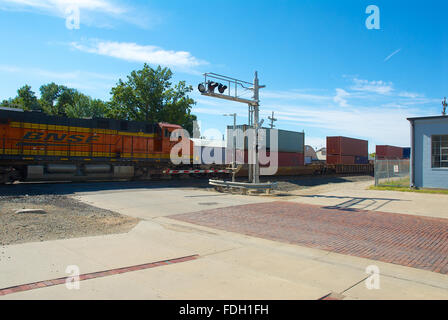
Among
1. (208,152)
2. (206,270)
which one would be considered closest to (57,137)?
(208,152)

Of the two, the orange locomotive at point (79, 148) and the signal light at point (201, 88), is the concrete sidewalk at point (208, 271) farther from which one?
the orange locomotive at point (79, 148)

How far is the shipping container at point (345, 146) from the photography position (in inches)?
1438

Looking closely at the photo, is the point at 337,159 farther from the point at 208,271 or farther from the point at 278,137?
the point at 208,271

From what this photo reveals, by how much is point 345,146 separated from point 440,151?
63.2 ft

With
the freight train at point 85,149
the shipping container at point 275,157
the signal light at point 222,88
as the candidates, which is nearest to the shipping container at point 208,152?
the freight train at point 85,149

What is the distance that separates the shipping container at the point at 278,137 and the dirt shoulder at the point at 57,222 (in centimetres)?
1662

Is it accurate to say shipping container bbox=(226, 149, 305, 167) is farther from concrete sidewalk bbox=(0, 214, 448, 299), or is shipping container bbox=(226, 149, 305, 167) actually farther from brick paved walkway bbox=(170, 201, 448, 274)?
concrete sidewalk bbox=(0, 214, 448, 299)

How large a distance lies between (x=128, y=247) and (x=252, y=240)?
2788 mm

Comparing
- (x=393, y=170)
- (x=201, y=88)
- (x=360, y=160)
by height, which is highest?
(x=201, y=88)

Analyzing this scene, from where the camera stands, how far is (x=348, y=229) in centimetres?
863

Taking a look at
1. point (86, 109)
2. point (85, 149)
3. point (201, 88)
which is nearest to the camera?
point (201, 88)

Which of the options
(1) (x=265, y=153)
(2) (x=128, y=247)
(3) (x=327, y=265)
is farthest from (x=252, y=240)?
(1) (x=265, y=153)

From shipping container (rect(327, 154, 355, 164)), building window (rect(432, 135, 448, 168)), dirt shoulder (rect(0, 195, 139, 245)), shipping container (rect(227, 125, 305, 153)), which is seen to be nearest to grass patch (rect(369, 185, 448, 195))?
building window (rect(432, 135, 448, 168))

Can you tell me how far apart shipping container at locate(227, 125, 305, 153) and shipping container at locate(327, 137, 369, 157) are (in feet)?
21.1
